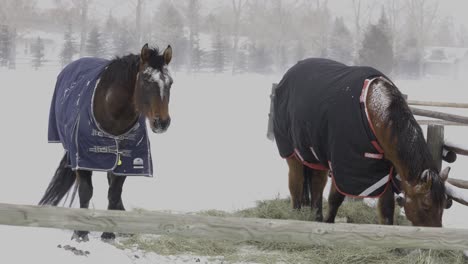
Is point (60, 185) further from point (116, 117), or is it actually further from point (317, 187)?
point (317, 187)

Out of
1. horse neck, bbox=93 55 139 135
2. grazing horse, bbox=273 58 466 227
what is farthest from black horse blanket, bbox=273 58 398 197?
horse neck, bbox=93 55 139 135

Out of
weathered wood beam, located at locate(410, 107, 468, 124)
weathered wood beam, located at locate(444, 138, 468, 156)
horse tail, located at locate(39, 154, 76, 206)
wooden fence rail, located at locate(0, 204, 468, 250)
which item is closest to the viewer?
wooden fence rail, located at locate(0, 204, 468, 250)

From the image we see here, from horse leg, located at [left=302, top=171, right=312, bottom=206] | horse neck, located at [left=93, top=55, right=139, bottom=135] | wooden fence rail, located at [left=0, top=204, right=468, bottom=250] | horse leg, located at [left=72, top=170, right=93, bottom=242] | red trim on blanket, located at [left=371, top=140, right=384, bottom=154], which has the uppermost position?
horse neck, located at [left=93, top=55, right=139, bottom=135]

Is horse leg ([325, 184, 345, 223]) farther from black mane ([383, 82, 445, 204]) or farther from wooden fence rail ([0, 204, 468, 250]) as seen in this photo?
wooden fence rail ([0, 204, 468, 250])

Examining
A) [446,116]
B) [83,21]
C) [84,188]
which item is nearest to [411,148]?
[84,188]

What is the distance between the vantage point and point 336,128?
4.38 metres

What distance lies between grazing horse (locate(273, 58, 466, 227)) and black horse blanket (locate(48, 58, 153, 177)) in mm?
1491

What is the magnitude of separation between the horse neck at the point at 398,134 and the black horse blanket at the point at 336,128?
8 centimetres

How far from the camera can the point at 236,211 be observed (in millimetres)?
5836

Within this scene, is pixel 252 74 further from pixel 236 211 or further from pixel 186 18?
pixel 236 211

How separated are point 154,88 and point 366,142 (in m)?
1.76

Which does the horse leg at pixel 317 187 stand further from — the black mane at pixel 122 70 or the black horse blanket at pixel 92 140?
the black mane at pixel 122 70

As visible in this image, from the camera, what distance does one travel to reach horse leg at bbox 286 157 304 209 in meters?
5.60

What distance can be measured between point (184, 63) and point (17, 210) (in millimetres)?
38315
